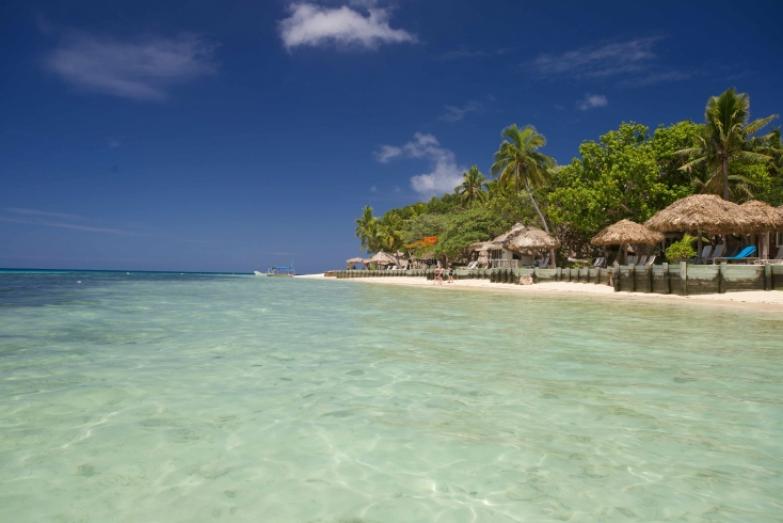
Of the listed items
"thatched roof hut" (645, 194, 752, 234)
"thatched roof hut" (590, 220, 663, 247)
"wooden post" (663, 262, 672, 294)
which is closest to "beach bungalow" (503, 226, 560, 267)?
"thatched roof hut" (590, 220, 663, 247)

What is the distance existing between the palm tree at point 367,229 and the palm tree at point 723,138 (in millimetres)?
43931

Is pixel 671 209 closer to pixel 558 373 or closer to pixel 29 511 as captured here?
pixel 558 373

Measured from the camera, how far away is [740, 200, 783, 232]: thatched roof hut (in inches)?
816

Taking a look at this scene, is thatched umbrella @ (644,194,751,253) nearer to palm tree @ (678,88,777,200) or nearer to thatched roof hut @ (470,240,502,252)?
palm tree @ (678,88,777,200)

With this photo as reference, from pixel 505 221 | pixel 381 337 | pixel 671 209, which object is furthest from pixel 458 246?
pixel 381 337

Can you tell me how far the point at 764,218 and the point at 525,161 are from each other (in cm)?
1702

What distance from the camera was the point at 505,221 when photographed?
1658 inches

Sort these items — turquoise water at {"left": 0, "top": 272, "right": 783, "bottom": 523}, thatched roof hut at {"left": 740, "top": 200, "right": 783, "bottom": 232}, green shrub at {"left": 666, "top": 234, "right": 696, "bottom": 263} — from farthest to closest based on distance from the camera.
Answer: green shrub at {"left": 666, "top": 234, "right": 696, "bottom": 263} → thatched roof hut at {"left": 740, "top": 200, "right": 783, "bottom": 232} → turquoise water at {"left": 0, "top": 272, "right": 783, "bottom": 523}

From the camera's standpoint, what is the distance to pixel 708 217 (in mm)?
20953

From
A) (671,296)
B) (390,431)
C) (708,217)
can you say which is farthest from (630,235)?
(390,431)

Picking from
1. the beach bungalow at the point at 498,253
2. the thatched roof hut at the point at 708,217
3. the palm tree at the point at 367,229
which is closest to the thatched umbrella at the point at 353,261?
the palm tree at the point at 367,229

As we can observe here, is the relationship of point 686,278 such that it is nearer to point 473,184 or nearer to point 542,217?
point 542,217

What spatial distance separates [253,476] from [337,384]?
241 centimetres

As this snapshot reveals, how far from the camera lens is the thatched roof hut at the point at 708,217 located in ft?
68.5
